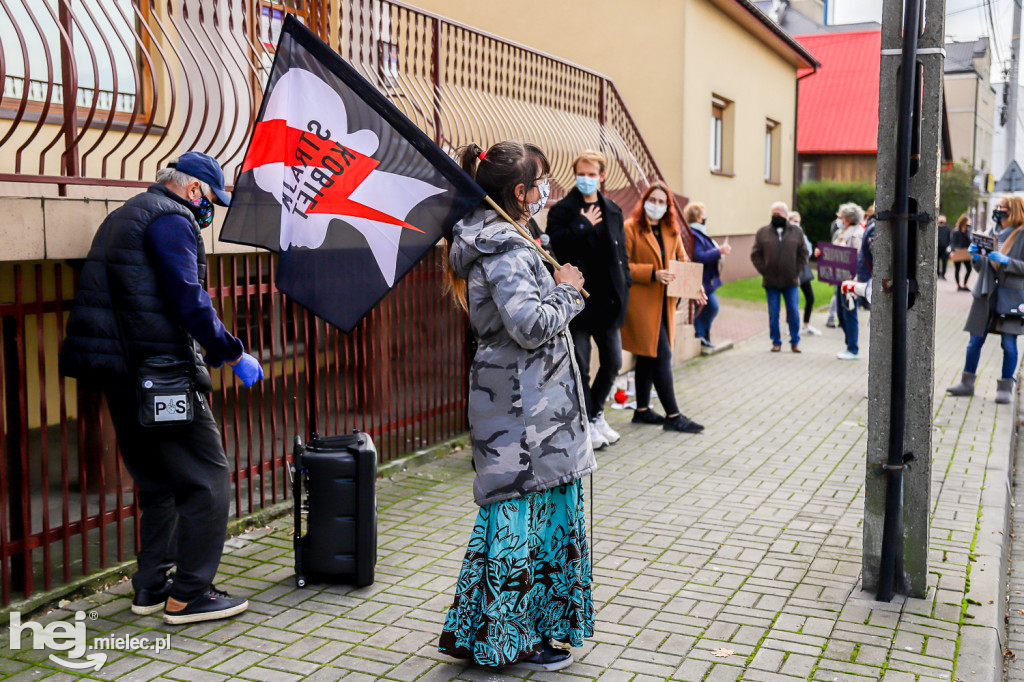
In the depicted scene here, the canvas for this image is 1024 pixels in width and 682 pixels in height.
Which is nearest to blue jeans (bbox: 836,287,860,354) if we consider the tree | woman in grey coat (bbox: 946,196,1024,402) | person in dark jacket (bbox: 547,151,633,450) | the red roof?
woman in grey coat (bbox: 946,196,1024,402)

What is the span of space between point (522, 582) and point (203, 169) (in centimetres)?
207

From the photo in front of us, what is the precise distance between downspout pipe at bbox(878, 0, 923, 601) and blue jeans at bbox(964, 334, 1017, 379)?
5328 millimetres

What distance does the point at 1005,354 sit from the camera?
363 inches

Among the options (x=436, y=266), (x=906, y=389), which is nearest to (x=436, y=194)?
(x=906, y=389)

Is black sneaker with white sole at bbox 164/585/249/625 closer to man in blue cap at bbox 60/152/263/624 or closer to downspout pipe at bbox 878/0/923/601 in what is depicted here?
man in blue cap at bbox 60/152/263/624

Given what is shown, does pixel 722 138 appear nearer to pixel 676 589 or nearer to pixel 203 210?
pixel 676 589

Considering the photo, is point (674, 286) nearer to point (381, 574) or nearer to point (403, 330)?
point (403, 330)

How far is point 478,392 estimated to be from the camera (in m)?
3.65

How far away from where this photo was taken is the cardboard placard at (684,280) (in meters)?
7.94

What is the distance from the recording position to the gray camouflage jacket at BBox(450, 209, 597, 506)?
3.53m

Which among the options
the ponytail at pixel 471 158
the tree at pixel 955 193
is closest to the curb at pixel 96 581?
the ponytail at pixel 471 158

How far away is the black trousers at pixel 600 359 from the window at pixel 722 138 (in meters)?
13.0

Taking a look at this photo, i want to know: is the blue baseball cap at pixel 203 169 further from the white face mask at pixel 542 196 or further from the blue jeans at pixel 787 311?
the blue jeans at pixel 787 311

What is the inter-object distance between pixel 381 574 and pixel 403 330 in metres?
2.36
